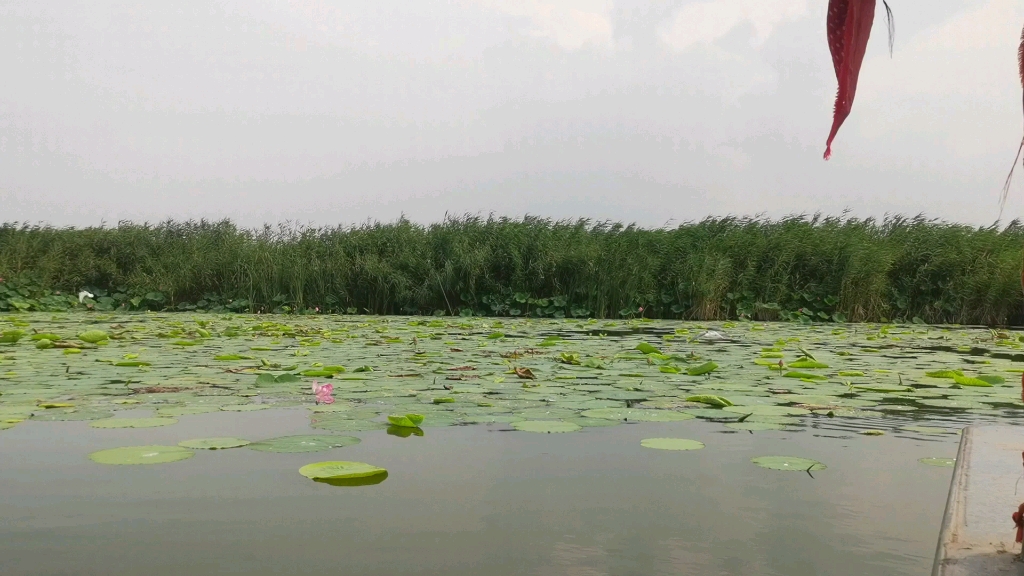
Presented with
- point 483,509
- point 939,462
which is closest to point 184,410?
point 483,509

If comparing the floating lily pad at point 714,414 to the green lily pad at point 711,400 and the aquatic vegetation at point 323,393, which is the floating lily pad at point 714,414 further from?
the aquatic vegetation at point 323,393

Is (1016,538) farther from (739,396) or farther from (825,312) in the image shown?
(825,312)

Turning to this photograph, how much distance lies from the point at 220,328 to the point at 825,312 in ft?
22.9

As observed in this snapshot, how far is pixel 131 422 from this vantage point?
1.92 meters

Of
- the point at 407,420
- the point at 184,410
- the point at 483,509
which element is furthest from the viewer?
the point at 184,410

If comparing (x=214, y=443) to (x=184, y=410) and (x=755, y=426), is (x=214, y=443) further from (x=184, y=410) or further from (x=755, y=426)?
(x=755, y=426)

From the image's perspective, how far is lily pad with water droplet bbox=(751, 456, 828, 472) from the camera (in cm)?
153

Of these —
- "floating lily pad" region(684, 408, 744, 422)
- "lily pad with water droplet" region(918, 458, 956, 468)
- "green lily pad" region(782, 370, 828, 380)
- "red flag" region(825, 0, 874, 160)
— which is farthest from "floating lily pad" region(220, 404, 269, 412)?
"green lily pad" region(782, 370, 828, 380)

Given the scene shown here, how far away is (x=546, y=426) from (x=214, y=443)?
782mm

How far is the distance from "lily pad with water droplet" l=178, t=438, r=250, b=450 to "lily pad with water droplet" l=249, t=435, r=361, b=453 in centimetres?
4

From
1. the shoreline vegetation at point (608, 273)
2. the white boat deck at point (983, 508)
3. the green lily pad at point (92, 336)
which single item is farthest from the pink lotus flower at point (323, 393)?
the shoreline vegetation at point (608, 273)

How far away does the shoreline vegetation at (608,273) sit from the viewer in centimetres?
924

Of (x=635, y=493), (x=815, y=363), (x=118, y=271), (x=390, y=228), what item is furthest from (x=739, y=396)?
(x=118, y=271)

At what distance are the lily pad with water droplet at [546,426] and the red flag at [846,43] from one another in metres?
1.39
